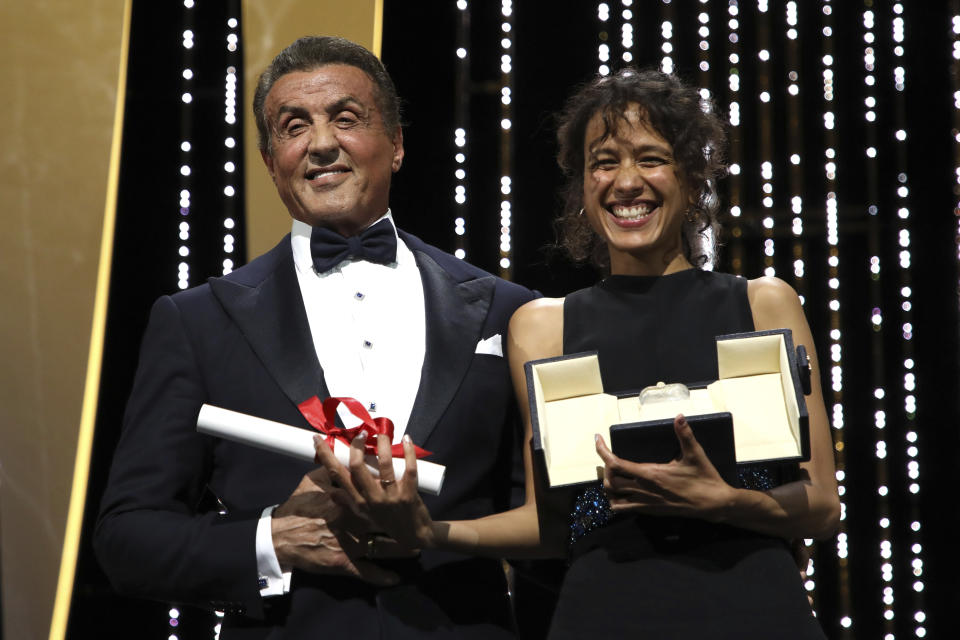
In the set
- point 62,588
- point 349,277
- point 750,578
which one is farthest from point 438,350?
point 62,588

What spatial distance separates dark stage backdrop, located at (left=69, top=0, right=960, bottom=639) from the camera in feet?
9.50

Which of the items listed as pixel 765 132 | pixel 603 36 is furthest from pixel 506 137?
pixel 765 132

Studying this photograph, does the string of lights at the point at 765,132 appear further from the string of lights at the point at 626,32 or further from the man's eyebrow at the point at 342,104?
the man's eyebrow at the point at 342,104

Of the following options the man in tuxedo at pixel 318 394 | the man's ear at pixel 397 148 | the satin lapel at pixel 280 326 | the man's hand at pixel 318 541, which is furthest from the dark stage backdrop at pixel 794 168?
the man's hand at pixel 318 541

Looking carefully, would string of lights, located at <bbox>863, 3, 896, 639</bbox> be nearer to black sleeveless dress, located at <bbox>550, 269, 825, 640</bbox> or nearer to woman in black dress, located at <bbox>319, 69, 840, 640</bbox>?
woman in black dress, located at <bbox>319, 69, 840, 640</bbox>

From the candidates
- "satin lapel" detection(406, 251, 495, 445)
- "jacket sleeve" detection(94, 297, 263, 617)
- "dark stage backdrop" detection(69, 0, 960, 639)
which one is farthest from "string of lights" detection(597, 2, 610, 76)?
"jacket sleeve" detection(94, 297, 263, 617)

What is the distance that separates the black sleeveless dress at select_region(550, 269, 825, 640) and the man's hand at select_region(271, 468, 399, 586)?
306mm

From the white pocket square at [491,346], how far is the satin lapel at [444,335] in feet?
0.04

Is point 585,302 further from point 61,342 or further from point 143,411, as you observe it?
point 61,342

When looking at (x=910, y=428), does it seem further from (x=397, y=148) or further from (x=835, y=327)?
(x=397, y=148)

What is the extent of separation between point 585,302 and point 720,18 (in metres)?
1.51

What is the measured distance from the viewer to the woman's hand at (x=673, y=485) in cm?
147

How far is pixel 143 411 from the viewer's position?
184cm

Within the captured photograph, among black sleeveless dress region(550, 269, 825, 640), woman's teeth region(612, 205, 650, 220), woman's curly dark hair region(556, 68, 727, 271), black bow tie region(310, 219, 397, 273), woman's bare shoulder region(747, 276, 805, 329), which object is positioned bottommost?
black sleeveless dress region(550, 269, 825, 640)
